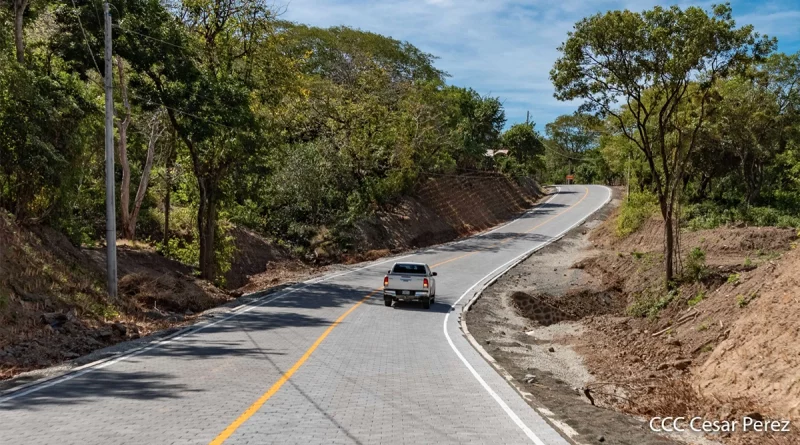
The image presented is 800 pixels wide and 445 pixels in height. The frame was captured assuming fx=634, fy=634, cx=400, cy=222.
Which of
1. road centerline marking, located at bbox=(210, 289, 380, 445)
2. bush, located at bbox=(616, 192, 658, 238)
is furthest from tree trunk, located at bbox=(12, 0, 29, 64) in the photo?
bush, located at bbox=(616, 192, 658, 238)

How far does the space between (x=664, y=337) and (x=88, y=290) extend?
16668 millimetres

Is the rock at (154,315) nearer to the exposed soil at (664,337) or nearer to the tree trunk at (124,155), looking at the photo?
the tree trunk at (124,155)

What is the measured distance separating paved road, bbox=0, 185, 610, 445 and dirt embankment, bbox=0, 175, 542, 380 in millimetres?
2070

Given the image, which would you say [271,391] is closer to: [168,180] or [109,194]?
[109,194]

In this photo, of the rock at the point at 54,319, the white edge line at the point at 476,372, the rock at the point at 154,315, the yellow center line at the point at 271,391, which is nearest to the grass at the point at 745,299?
the white edge line at the point at 476,372

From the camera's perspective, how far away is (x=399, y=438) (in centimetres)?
813

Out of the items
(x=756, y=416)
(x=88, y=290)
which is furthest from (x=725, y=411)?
(x=88, y=290)

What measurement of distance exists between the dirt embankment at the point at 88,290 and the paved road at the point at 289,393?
81.5 inches

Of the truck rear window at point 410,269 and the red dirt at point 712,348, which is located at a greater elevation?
the truck rear window at point 410,269

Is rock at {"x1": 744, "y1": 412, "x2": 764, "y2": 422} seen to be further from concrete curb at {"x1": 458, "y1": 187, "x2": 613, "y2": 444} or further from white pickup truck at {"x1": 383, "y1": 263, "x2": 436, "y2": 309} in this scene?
white pickup truck at {"x1": 383, "y1": 263, "x2": 436, "y2": 309}

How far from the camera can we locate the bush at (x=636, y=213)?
137 feet

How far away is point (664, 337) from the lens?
1764 cm

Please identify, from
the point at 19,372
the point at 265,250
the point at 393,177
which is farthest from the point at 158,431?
the point at 393,177

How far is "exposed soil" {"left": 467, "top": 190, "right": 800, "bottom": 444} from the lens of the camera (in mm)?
11305
